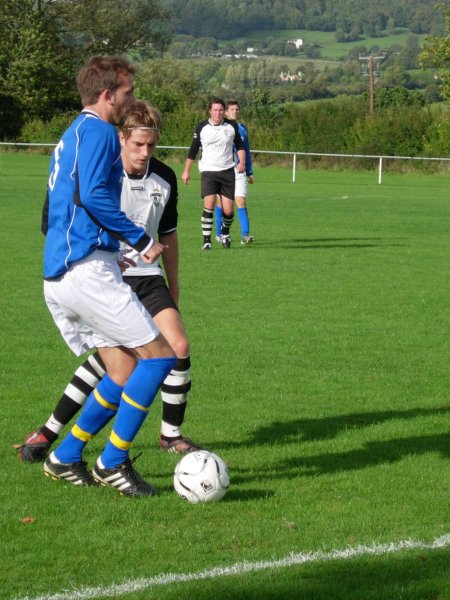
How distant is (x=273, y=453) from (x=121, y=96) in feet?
7.48

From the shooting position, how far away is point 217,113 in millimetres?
16859

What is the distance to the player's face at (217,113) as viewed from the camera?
16781 millimetres

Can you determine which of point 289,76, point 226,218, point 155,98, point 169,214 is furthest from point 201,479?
point 289,76

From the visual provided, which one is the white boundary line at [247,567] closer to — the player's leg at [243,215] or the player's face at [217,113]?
the player's face at [217,113]

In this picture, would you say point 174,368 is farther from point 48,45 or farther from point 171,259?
point 48,45

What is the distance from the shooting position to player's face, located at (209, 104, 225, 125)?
1678cm

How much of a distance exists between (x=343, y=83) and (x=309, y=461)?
161 meters

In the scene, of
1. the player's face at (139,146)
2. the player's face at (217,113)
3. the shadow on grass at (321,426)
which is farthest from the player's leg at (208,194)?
the player's face at (139,146)

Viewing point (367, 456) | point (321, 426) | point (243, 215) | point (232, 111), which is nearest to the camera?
point (367, 456)

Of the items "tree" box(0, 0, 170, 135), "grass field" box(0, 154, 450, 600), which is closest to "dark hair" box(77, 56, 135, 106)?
"grass field" box(0, 154, 450, 600)

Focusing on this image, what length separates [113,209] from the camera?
5062 mm

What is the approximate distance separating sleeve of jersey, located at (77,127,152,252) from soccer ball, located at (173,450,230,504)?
1.19 metres

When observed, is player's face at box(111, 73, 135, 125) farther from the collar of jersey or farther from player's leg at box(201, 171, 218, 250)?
player's leg at box(201, 171, 218, 250)

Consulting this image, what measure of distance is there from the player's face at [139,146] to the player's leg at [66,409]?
1072 mm
